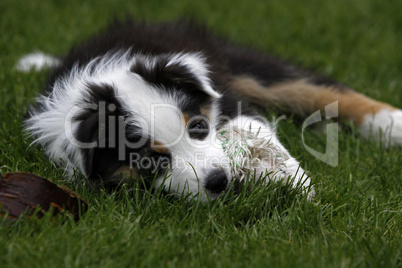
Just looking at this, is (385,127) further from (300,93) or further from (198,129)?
(198,129)

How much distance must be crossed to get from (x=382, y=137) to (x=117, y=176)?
2099mm

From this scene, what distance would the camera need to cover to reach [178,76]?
9.87 ft

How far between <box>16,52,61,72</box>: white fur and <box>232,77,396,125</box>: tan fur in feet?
6.24

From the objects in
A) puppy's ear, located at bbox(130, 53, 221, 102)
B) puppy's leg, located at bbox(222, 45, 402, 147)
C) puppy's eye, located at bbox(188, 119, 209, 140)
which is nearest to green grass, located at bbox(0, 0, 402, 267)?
puppy's leg, located at bbox(222, 45, 402, 147)

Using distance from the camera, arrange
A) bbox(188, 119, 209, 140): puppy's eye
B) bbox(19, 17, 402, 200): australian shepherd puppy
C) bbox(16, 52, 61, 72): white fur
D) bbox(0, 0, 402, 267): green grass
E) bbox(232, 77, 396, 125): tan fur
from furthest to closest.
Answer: bbox(16, 52, 61, 72): white fur
bbox(232, 77, 396, 125): tan fur
bbox(188, 119, 209, 140): puppy's eye
bbox(19, 17, 402, 200): australian shepherd puppy
bbox(0, 0, 402, 267): green grass

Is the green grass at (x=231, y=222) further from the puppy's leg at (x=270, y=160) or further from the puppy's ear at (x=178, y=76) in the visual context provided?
the puppy's ear at (x=178, y=76)

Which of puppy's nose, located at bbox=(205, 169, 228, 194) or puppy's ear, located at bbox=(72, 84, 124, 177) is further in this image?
puppy's ear, located at bbox=(72, 84, 124, 177)

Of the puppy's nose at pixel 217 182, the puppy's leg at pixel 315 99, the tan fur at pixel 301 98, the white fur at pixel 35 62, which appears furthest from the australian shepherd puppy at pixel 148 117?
the white fur at pixel 35 62

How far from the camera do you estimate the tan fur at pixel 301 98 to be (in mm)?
4156

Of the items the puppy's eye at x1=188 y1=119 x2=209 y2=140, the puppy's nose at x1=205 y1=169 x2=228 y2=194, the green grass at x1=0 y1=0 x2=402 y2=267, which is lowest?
the green grass at x1=0 y1=0 x2=402 y2=267

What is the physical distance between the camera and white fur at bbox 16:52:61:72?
15.9ft

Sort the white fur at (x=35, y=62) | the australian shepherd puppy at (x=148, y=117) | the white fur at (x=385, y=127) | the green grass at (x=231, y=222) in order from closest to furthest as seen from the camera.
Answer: the green grass at (x=231, y=222), the australian shepherd puppy at (x=148, y=117), the white fur at (x=385, y=127), the white fur at (x=35, y=62)

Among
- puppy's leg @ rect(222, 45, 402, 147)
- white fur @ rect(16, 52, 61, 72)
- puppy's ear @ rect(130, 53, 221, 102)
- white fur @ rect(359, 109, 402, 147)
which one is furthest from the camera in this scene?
white fur @ rect(16, 52, 61, 72)

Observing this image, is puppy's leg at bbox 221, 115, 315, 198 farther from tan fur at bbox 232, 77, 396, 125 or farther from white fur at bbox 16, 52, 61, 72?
white fur at bbox 16, 52, 61, 72
